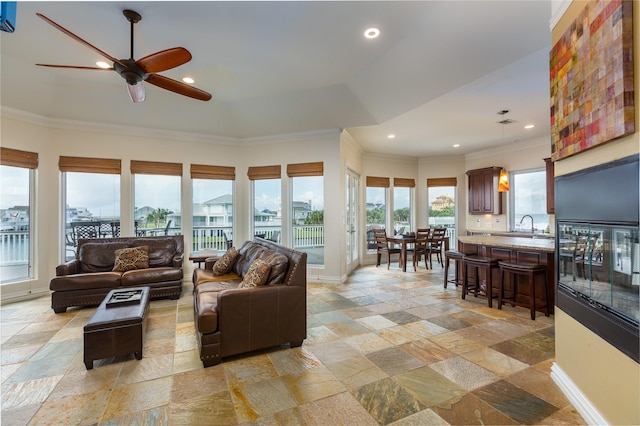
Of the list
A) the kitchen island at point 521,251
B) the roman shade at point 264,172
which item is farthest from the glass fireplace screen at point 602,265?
the roman shade at point 264,172

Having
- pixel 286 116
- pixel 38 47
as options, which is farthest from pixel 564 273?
pixel 38 47

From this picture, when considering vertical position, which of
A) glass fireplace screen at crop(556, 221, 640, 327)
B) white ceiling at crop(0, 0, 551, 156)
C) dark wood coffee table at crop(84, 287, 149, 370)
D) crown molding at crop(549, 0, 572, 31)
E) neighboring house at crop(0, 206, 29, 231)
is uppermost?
white ceiling at crop(0, 0, 551, 156)

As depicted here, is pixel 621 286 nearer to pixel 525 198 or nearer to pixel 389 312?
pixel 389 312

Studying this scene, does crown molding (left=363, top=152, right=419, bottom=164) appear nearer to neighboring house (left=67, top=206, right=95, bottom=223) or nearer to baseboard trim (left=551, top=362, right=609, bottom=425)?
baseboard trim (left=551, top=362, right=609, bottom=425)

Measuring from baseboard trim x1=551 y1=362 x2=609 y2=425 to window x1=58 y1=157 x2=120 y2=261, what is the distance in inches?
256

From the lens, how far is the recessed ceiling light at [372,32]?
294cm

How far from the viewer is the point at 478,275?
4551mm

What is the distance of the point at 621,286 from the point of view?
1692 mm

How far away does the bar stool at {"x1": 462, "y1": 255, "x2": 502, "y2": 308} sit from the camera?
4.08m

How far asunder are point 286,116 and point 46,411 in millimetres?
4646

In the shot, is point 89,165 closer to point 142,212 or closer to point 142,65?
point 142,212

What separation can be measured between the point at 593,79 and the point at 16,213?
714 centimetres

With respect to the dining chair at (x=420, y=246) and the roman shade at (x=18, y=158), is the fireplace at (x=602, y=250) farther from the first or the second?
the roman shade at (x=18, y=158)

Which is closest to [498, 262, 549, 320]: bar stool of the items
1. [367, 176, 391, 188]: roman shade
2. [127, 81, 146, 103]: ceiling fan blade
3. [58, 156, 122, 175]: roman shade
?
[367, 176, 391, 188]: roman shade
